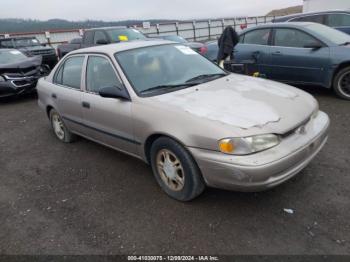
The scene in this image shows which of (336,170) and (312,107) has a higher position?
(312,107)

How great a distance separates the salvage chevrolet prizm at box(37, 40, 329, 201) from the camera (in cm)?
271

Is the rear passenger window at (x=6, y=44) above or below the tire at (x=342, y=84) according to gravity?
above

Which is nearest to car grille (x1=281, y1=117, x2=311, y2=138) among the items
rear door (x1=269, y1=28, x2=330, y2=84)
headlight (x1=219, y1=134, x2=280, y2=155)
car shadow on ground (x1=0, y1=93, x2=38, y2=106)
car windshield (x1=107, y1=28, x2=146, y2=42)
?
headlight (x1=219, y1=134, x2=280, y2=155)

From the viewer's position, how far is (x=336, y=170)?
3.62 m

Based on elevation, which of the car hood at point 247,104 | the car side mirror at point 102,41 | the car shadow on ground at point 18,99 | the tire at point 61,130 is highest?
the car side mirror at point 102,41

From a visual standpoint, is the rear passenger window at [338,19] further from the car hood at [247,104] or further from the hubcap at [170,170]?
the hubcap at [170,170]

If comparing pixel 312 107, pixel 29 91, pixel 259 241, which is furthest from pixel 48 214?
pixel 29 91

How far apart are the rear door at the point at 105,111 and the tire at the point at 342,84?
439 cm

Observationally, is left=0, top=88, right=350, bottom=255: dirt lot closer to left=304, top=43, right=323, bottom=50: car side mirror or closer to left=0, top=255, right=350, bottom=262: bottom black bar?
left=0, top=255, right=350, bottom=262: bottom black bar

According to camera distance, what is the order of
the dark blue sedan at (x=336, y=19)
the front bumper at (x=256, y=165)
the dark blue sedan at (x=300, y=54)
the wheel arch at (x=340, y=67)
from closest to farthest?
1. the front bumper at (x=256, y=165)
2. the wheel arch at (x=340, y=67)
3. the dark blue sedan at (x=300, y=54)
4. the dark blue sedan at (x=336, y=19)

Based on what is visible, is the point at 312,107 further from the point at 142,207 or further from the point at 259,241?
the point at 142,207

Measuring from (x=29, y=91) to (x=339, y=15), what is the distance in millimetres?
8480

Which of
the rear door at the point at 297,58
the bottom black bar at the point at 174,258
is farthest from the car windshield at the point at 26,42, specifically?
the bottom black bar at the point at 174,258

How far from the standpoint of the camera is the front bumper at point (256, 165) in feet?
8.66
